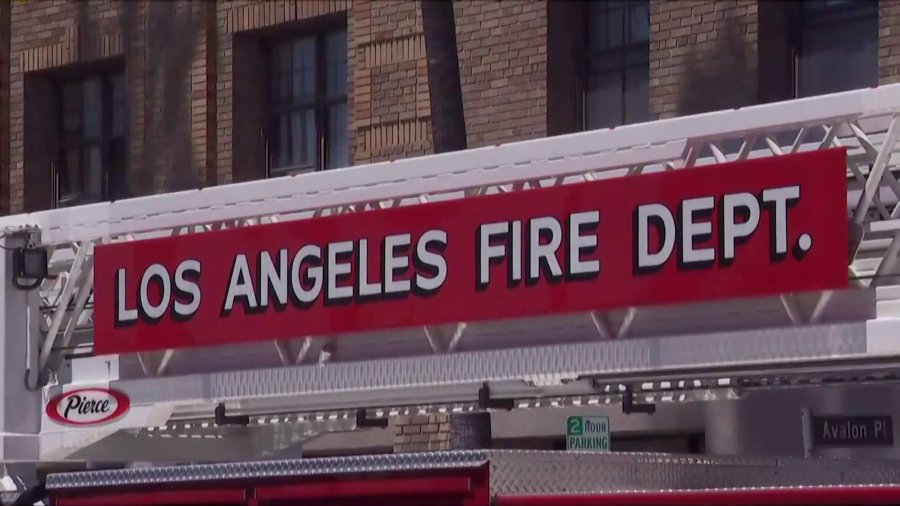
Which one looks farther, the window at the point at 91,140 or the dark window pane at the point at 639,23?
the window at the point at 91,140

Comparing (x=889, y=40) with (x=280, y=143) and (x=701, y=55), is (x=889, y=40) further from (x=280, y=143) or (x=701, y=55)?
(x=280, y=143)

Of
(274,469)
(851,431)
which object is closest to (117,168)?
(851,431)

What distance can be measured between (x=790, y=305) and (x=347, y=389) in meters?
2.41

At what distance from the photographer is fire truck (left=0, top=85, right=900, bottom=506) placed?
6.70m

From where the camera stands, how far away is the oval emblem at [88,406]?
9117 millimetres

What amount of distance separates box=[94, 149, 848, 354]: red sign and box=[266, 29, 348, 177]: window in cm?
737

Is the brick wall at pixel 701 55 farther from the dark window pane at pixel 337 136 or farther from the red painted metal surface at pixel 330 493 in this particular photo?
the red painted metal surface at pixel 330 493

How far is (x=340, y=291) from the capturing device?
8.13 meters

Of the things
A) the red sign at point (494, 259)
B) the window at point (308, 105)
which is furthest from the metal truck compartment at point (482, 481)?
the window at point (308, 105)

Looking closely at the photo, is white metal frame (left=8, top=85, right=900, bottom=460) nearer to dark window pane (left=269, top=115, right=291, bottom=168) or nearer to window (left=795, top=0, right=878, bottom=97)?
window (left=795, top=0, right=878, bottom=97)

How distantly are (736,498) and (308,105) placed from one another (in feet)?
37.1

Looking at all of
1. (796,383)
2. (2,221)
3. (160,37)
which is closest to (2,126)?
(160,37)

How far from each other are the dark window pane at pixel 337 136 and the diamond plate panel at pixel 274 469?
8.80 meters

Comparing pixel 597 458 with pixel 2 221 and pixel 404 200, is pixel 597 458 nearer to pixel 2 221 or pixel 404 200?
pixel 404 200
